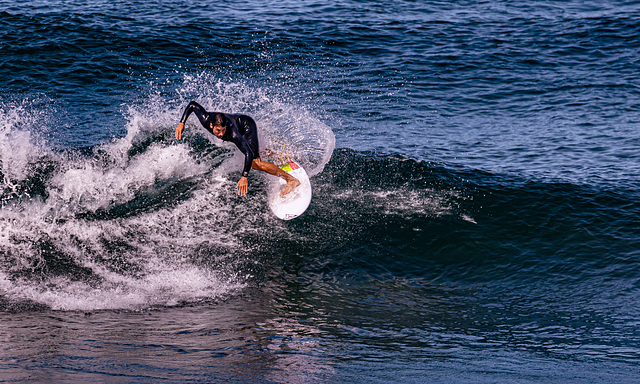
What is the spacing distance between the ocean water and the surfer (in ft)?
5.60

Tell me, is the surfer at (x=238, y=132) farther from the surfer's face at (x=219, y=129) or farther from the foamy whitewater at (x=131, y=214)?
the foamy whitewater at (x=131, y=214)

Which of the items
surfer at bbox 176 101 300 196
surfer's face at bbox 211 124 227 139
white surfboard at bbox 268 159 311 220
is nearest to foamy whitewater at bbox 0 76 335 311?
white surfboard at bbox 268 159 311 220

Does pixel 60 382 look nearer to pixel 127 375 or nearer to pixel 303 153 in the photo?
pixel 127 375

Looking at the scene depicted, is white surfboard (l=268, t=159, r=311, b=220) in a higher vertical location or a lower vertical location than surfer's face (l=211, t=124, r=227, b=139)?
lower

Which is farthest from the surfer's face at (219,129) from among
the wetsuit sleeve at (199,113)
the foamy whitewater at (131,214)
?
the foamy whitewater at (131,214)

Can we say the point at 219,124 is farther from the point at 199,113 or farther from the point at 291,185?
the point at 291,185

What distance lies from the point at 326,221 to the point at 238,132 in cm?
326

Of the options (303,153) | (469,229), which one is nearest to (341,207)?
(303,153)

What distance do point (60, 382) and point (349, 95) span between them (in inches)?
595

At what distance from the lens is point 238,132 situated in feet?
31.4

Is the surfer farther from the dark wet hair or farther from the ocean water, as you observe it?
the ocean water

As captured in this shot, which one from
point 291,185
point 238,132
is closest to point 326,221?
point 291,185

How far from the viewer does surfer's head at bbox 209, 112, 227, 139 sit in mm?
9383

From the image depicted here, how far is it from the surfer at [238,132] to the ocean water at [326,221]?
1706 millimetres
